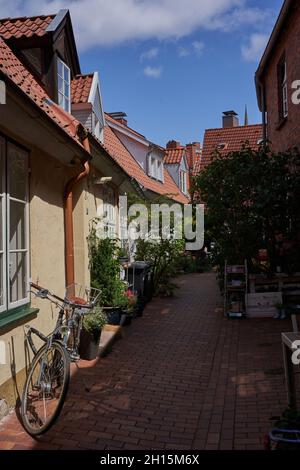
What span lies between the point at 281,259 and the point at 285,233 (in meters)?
0.62

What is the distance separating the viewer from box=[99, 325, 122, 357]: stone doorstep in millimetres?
6810

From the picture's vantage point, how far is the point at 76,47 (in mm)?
9047

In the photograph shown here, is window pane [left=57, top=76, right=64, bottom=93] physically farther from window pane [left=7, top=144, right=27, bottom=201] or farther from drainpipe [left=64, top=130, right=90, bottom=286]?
window pane [left=7, top=144, right=27, bottom=201]

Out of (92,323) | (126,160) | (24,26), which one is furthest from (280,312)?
A: (126,160)

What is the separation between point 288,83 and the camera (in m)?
10.6

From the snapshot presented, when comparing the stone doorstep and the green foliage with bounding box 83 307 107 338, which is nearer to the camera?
the green foliage with bounding box 83 307 107 338

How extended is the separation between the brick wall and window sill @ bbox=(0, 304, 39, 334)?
7.27m

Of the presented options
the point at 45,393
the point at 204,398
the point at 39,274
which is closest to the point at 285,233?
the point at 204,398

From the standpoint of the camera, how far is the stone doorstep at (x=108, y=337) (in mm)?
6810

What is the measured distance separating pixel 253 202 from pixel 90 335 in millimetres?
5105

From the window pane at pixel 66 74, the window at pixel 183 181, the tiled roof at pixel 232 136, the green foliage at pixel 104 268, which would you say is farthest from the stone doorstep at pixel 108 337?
the window at pixel 183 181

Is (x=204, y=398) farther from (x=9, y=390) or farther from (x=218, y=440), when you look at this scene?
(x=9, y=390)

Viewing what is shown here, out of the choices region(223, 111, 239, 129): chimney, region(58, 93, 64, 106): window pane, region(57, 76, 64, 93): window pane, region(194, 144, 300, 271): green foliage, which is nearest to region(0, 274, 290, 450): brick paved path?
region(194, 144, 300, 271): green foliage

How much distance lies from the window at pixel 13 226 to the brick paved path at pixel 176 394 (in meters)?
1.29
